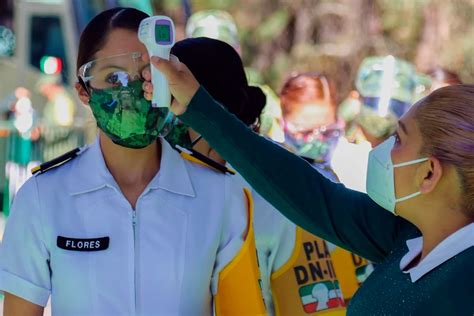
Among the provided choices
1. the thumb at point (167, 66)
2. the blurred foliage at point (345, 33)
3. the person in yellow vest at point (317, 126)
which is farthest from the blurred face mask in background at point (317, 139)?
the blurred foliage at point (345, 33)

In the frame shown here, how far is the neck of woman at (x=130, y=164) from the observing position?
2803 mm

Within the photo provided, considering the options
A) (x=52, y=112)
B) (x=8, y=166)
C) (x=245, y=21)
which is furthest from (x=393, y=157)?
(x=245, y=21)

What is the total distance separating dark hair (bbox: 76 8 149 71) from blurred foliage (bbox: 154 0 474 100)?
15.1 m

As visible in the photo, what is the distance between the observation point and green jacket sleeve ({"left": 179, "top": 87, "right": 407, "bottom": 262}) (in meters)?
2.83

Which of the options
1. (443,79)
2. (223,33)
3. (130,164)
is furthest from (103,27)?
(443,79)

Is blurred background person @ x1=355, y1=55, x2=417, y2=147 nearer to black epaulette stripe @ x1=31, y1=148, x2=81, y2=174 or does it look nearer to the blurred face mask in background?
the blurred face mask in background

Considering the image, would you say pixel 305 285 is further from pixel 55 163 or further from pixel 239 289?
pixel 55 163

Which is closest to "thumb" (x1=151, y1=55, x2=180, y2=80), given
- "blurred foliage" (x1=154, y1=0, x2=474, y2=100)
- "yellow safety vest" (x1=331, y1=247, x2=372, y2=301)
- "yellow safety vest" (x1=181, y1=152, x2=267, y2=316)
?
"yellow safety vest" (x1=181, y1=152, x2=267, y2=316)

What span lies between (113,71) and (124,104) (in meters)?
0.09

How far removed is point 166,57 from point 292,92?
10.6 ft

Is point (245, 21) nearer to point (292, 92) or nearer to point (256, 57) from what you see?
point (256, 57)

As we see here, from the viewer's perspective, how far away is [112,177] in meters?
2.77

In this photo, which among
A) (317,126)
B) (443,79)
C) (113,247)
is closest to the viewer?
(113,247)

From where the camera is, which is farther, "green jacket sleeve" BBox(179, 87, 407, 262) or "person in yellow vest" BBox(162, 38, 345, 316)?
"person in yellow vest" BBox(162, 38, 345, 316)
